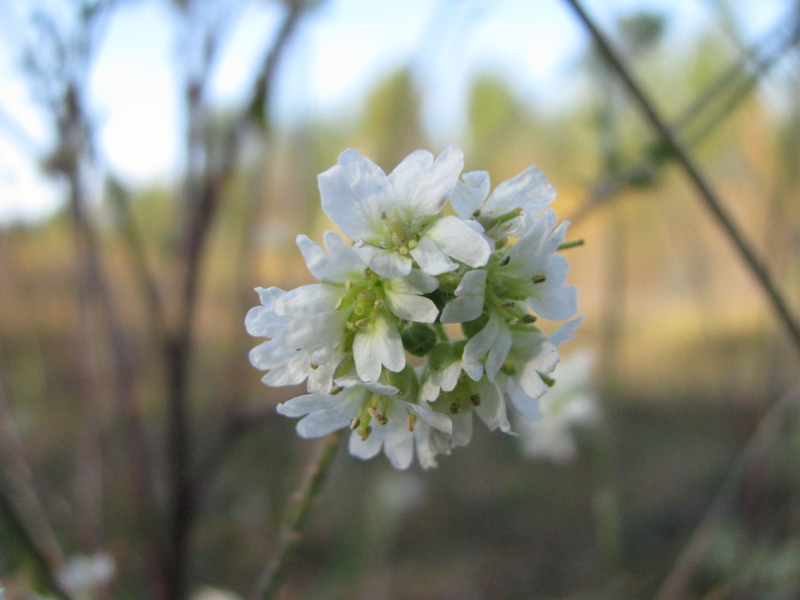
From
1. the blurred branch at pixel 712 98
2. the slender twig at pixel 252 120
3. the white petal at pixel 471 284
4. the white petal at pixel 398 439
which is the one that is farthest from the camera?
the slender twig at pixel 252 120

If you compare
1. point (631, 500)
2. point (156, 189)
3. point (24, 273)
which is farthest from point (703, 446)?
point (24, 273)

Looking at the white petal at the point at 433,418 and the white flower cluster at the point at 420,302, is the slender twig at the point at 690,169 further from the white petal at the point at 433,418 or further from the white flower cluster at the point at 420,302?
the white petal at the point at 433,418

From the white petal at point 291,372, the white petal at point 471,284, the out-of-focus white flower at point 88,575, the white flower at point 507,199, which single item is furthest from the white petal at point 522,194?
the out-of-focus white flower at point 88,575

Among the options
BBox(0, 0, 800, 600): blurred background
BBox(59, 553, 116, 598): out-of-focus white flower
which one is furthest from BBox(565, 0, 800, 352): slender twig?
BBox(59, 553, 116, 598): out-of-focus white flower

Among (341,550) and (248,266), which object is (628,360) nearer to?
(341,550)

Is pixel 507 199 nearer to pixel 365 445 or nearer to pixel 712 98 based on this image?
pixel 365 445

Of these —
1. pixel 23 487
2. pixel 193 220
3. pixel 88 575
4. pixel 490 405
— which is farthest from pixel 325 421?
pixel 23 487
